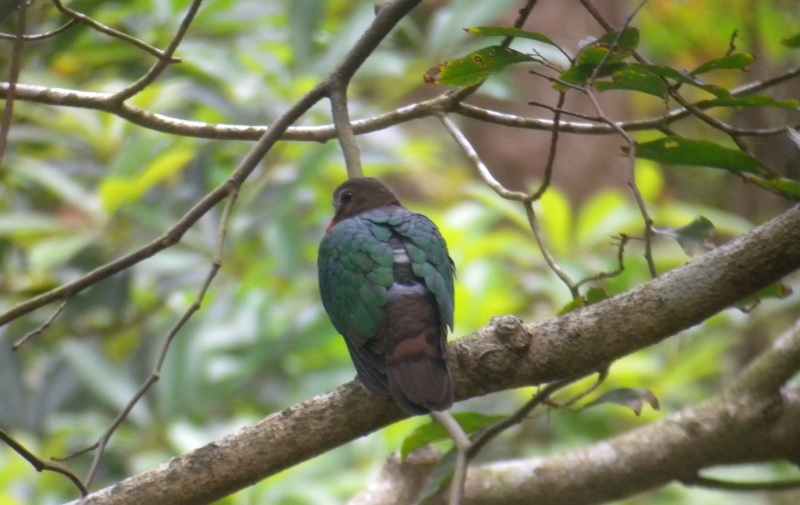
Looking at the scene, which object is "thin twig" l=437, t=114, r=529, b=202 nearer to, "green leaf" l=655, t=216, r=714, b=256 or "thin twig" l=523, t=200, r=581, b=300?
"thin twig" l=523, t=200, r=581, b=300

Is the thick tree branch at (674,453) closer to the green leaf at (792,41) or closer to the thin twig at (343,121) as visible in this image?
the green leaf at (792,41)

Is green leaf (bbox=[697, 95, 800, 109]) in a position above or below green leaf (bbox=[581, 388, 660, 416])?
above

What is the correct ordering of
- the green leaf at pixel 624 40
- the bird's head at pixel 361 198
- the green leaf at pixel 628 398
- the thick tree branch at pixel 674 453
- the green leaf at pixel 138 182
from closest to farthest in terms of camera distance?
the green leaf at pixel 624 40 → the green leaf at pixel 628 398 → the thick tree branch at pixel 674 453 → the bird's head at pixel 361 198 → the green leaf at pixel 138 182

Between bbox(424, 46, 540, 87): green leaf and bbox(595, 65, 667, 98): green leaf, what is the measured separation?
0.72ft

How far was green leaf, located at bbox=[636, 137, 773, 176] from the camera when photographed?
2.31 meters

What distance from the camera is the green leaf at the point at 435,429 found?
101 inches

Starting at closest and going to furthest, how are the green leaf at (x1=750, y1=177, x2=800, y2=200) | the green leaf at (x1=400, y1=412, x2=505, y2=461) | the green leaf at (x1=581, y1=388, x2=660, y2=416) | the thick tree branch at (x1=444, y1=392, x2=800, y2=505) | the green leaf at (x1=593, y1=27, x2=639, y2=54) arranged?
the green leaf at (x1=750, y1=177, x2=800, y2=200), the green leaf at (x1=593, y1=27, x2=639, y2=54), the green leaf at (x1=581, y1=388, x2=660, y2=416), the green leaf at (x1=400, y1=412, x2=505, y2=461), the thick tree branch at (x1=444, y1=392, x2=800, y2=505)

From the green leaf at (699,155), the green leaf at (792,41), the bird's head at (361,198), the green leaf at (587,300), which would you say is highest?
the bird's head at (361,198)

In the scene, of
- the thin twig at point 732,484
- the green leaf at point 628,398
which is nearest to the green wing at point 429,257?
the green leaf at point 628,398

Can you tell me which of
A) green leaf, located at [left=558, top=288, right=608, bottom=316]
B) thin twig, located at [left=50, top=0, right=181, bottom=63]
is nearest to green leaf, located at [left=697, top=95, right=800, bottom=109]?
green leaf, located at [left=558, top=288, right=608, bottom=316]

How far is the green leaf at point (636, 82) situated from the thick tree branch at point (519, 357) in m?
0.47

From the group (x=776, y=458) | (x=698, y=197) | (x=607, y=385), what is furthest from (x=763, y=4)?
(x=776, y=458)

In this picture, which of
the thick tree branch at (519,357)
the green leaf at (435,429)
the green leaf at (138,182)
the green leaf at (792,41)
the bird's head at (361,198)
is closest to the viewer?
the thick tree branch at (519,357)

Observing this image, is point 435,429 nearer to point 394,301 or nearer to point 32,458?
point 394,301
